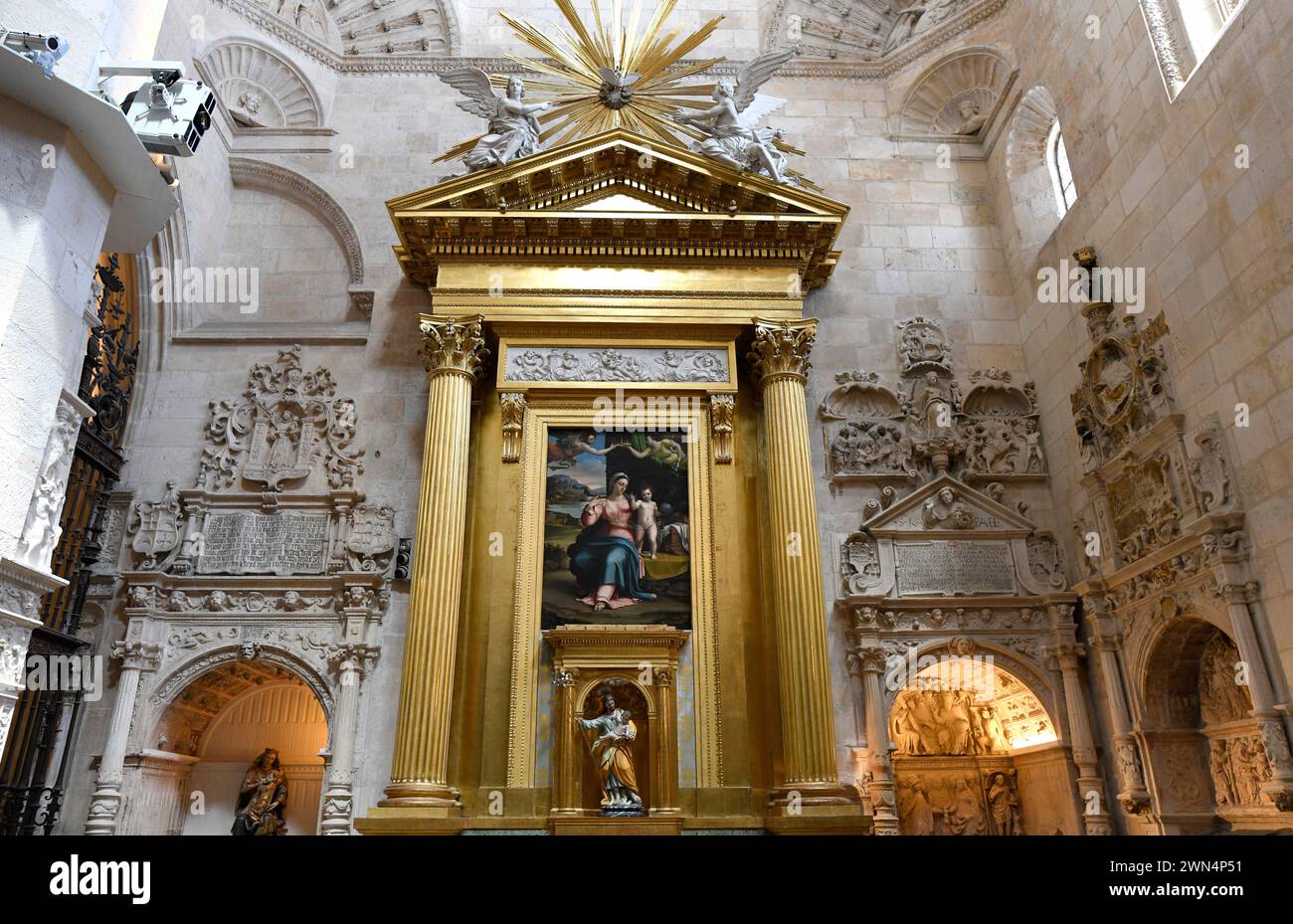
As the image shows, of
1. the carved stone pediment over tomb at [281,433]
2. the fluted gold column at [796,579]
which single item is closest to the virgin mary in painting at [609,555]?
the fluted gold column at [796,579]

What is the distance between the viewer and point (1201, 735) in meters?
8.96

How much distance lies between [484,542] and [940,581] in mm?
5603

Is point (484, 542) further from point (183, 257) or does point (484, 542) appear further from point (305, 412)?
point (183, 257)

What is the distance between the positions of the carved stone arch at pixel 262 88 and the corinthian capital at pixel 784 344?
7870 millimetres

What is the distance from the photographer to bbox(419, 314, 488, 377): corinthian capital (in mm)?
10836

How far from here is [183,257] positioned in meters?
12.0

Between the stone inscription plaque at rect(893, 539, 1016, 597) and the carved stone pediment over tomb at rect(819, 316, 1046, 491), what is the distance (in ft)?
2.98

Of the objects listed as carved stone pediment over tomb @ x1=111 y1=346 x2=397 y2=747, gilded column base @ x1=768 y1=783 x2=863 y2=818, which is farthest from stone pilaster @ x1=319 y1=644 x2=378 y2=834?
gilded column base @ x1=768 y1=783 x2=863 y2=818

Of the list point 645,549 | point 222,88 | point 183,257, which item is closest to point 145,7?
point 183,257

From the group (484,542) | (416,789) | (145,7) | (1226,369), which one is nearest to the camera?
(145,7)

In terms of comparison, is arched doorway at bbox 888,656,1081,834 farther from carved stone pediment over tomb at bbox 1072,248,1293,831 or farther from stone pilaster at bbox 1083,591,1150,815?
carved stone pediment over tomb at bbox 1072,248,1293,831

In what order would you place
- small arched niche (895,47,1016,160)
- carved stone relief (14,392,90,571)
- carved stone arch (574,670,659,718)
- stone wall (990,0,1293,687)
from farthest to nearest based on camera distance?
small arched niche (895,47,1016,160) < carved stone arch (574,670,659,718) < stone wall (990,0,1293,687) < carved stone relief (14,392,90,571)

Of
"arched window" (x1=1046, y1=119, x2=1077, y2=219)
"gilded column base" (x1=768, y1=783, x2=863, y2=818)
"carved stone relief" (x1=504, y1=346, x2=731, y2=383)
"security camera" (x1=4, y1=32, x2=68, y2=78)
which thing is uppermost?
"arched window" (x1=1046, y1=119, x2=1077, y2=219)

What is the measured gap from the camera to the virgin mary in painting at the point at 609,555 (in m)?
10.2
